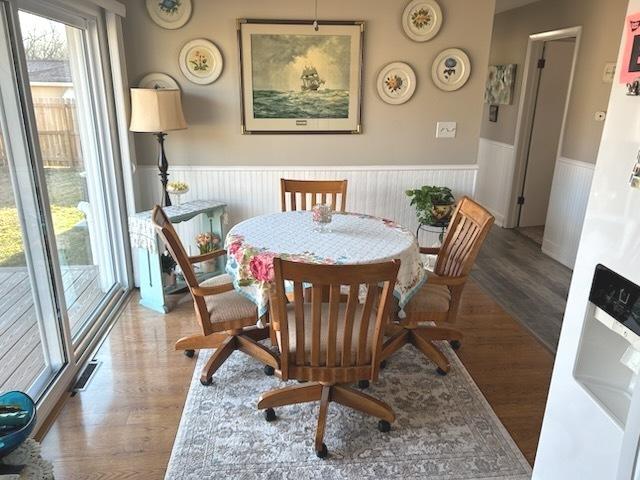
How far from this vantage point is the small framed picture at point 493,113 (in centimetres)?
551

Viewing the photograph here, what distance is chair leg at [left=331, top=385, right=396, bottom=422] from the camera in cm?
208

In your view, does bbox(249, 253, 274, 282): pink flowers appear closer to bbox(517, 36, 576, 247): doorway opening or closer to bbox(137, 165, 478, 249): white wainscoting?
bbox(137, 165, 478, 249): white wainscoting

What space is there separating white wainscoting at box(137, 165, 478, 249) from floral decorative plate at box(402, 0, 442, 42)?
1010 millimetres

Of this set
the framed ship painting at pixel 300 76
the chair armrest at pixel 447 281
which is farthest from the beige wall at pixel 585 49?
the chair armrest at pixel 447 281

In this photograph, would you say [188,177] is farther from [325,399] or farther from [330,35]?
[325,399]

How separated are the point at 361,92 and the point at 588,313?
2.70 m

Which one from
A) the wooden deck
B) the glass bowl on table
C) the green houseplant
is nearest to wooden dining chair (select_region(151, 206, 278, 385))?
the glass bowl on table

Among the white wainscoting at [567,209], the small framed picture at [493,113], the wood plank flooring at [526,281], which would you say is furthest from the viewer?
the small framed picture at [493,113]

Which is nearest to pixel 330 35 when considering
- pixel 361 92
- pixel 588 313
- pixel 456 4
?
pixel 361 92

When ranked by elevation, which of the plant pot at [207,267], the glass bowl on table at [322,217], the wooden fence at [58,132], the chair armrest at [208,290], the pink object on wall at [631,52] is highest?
the pink object on wall at [631,52]

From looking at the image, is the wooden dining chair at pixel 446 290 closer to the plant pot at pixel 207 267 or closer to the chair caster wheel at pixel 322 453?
the chair caster wheel at pixel 322 453

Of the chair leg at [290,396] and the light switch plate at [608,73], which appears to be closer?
the chair leg at [290,396]

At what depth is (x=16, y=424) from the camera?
1406mm

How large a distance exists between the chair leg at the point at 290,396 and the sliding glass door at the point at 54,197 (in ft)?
3.59
